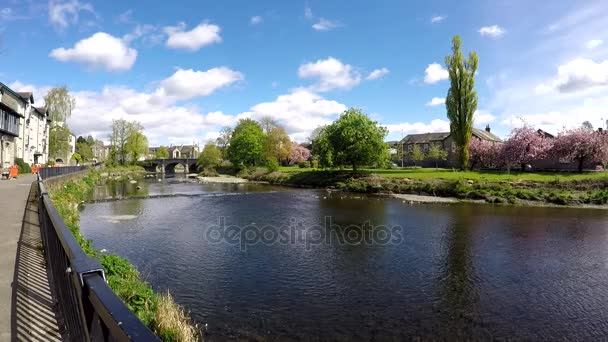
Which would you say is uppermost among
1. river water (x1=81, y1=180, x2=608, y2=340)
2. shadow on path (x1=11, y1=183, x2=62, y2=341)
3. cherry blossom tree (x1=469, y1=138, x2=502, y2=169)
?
cherry blossom tree (x1=469, y1=138, x2=502, y2=169)

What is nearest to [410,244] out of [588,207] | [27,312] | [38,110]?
[27,312]

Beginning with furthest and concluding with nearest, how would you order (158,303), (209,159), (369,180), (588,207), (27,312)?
(209,159), (369,180), (588,207), (158,303), (27,312)

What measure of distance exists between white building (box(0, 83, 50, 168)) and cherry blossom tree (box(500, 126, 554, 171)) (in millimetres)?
66757

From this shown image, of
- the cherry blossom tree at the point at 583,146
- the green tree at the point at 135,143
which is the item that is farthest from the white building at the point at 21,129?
the cherry blossom tree at the point at 583,146

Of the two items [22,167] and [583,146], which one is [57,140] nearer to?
[22,167]

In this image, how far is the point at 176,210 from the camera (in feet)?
106

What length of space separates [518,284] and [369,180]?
40195 millimetres

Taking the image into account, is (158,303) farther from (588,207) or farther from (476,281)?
(588,207)

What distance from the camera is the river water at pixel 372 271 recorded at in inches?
446

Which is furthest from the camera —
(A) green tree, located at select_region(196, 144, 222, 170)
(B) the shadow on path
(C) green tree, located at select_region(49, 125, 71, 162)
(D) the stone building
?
(A) green tree, located at select_region(196, 144, 222, 170)

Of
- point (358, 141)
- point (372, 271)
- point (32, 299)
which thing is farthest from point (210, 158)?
point (32, 299)

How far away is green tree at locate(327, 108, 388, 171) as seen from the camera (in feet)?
195

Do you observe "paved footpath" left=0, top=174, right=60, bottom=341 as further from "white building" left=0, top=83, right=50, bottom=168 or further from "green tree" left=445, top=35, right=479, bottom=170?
"green tree" left=445, top=35, right=479, bottom=170

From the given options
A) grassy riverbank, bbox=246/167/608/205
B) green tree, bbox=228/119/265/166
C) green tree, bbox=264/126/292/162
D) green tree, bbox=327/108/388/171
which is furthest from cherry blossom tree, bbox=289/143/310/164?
grassy riverbank, bbox=246/167/608/205
